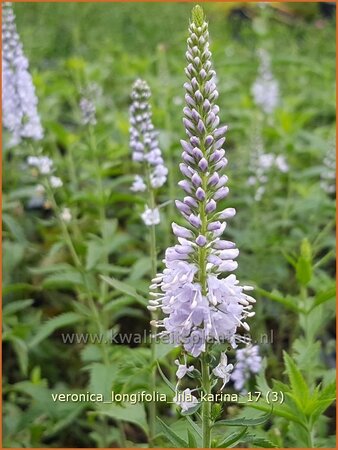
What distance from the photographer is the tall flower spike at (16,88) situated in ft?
13.7

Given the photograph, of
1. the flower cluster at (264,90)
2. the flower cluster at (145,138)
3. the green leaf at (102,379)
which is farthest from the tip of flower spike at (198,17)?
the flower cluster at (264,90)

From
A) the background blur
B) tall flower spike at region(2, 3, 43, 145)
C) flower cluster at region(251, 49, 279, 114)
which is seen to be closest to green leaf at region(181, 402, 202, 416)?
the background blur

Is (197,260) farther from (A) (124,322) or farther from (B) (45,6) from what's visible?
(B) (45,6)

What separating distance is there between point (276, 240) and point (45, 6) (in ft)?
23.6

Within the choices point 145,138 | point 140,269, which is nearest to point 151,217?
point 145,138

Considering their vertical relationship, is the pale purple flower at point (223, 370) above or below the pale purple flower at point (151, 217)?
below

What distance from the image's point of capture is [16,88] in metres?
4.24

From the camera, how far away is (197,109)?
231 centimetres

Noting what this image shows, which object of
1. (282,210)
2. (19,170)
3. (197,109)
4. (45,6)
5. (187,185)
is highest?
(45,6)

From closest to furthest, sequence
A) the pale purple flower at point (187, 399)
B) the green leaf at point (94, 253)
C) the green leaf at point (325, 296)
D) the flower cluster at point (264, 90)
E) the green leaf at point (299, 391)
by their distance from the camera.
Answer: the pale purple flower at point (187, 399), the green leaf at point (299, 391), the green leaf at point (325, 296), the green leaf at point (94, 253), the flower cluster at point (264, 90)

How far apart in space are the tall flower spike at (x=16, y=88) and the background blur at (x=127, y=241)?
0.33 metres

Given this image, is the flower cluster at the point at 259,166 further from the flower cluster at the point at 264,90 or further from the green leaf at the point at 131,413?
the green leaf at the point at 131,413

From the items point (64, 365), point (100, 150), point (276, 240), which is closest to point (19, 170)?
point (100, 150)

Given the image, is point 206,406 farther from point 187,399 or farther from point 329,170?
point 329,170
